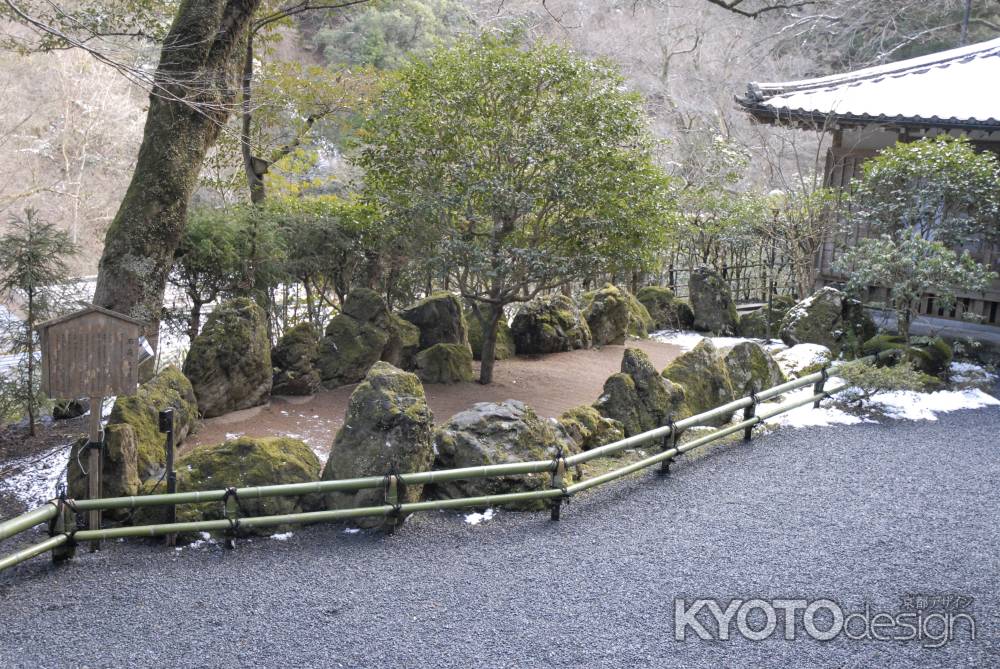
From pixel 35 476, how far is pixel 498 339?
5.95 metres

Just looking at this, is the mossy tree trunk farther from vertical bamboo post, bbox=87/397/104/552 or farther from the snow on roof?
the snow on roof

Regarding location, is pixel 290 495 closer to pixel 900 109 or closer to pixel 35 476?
pixel 35 476

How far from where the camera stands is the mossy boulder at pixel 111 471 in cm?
484

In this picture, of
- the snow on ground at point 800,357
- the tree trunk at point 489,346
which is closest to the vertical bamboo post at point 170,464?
the tree trunk at point 489,346

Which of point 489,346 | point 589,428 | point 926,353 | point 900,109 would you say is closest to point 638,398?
point 589,428

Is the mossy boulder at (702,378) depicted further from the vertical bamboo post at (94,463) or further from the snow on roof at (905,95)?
the vertical bamboo post at (94,463)

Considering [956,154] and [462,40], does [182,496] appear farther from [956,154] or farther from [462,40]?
[956,154]

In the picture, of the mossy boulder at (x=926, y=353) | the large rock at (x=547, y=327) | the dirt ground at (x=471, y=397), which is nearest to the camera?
the dirt ground at (x=471, y=397)

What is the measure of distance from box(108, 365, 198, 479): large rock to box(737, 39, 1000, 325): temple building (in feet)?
28.5

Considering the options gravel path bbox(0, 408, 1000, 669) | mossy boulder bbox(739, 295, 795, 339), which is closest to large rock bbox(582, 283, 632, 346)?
mossy boulder bbox(739, 295, 795, 339)

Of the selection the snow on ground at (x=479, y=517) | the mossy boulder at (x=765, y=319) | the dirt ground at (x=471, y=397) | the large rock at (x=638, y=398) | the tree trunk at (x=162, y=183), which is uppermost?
the tree trunk at (x=162, y=183)

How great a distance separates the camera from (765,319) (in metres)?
12.7

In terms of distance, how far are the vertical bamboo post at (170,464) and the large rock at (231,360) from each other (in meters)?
2.53

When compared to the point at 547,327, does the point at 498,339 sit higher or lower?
lower
